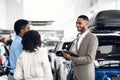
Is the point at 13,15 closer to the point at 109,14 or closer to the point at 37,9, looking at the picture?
the point at 37,9

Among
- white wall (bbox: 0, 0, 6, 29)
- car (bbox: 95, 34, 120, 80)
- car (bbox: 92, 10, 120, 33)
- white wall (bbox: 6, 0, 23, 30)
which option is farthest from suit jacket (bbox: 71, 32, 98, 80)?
white wall (bbox: 6, 0, 23, 30)

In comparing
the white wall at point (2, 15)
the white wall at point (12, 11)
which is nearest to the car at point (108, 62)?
the white wall at point (2, 15)

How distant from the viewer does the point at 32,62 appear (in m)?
4.62

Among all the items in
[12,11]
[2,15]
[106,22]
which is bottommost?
[2,15]

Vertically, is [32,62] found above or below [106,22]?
below

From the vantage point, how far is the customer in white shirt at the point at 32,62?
4.61 meters

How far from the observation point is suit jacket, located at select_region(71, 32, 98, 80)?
4.92 meters

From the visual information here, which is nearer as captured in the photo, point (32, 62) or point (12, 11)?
point (32, 62)

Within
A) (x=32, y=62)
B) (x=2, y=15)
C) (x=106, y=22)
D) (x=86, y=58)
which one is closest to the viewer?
(x=32, y=62)

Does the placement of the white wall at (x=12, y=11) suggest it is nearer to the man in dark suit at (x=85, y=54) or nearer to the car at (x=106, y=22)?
the car at (x=106, y=22)

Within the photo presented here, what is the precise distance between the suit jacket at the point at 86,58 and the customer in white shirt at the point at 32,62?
56 cm

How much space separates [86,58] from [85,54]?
0.09m

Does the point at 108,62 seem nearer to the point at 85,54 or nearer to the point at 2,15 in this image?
the point at 85,54

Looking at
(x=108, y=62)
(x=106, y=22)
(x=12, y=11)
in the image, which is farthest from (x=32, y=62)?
(x=12, y=11)
